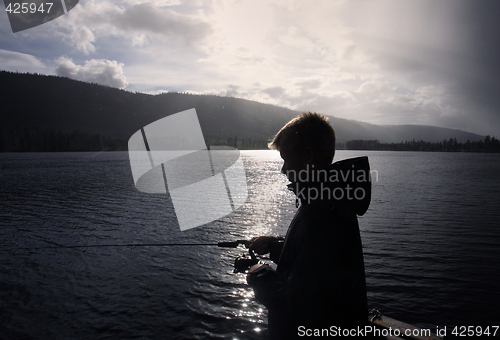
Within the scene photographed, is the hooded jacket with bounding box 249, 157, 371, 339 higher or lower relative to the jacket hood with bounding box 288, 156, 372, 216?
lower

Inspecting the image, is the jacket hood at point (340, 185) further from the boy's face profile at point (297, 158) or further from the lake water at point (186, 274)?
the lake water at point (186, 274)

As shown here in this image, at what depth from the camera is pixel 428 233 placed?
1772cm

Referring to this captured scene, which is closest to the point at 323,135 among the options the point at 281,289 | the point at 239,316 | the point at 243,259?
the point at 281,289

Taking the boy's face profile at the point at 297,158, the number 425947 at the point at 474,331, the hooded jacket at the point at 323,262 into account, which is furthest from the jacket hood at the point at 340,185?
the number 425947 at the point at 474,331

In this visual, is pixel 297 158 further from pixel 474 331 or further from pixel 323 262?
pixel 474 331

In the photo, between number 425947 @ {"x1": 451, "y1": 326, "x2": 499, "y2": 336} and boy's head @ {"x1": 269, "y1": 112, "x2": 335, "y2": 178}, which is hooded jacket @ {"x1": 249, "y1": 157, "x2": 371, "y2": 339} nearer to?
boy's head @ {"x1": 269, "y1": 112, "x2": 335, "y2": 178}

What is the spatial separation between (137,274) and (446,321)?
35.7 ft

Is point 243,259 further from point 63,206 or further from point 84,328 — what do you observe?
point 63,206

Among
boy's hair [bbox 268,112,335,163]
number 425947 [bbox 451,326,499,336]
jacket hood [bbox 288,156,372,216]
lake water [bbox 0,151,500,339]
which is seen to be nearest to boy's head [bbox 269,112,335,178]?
boy's hair [bbox 268,112,335,163]

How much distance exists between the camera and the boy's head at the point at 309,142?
307cm

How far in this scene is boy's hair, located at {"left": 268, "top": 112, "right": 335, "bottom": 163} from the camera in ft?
10.1

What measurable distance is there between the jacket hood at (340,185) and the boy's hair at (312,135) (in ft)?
0.72

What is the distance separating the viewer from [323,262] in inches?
109

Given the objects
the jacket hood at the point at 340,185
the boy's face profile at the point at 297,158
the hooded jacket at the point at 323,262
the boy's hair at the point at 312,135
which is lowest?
the hooded jacket at the point at 323,262
